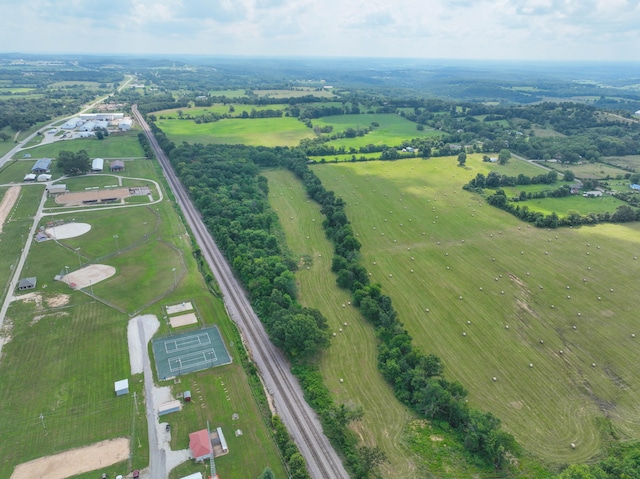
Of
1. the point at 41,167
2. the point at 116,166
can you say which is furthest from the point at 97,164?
the point at 41,167

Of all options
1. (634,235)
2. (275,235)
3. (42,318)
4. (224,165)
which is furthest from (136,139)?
(634,235)

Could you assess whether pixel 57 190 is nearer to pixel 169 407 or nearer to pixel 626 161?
pixel 169 407

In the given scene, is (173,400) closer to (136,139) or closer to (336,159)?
(336,159)

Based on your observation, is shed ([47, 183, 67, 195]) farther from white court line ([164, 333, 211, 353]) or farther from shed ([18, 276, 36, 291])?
white court line ([164, 333, 211, 353])

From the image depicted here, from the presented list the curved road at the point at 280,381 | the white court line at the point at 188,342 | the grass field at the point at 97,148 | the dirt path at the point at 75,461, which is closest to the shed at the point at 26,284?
the curved road at the point at 280,381

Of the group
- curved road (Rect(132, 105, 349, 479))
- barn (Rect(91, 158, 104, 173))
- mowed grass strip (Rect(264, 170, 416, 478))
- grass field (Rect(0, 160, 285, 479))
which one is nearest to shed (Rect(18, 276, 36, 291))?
grass field (Rect(0, 160, 285, 479))
